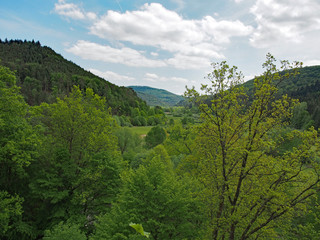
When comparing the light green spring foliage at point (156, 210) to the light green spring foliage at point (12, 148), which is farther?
the light green spring foliage at point (12, 148)

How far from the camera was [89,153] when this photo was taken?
19.5 m

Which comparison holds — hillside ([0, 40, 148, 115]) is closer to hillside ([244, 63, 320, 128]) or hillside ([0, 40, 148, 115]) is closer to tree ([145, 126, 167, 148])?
tree ([145, 126, 167, 148])

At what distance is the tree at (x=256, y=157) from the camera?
9.66m

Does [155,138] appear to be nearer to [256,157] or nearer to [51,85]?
[256,157]

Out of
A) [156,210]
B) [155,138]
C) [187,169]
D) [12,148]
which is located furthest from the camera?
[155,138]

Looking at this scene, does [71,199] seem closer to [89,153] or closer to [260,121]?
[89,153]

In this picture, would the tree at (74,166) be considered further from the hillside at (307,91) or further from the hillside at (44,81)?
the hillside at (44,81)

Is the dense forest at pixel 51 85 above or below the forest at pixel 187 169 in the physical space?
above

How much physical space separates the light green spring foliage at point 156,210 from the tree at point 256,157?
165 centimetres

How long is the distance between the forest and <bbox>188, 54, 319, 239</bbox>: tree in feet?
0.18

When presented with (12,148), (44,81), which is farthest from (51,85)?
(12,148)

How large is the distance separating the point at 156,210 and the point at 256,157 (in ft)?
21.5

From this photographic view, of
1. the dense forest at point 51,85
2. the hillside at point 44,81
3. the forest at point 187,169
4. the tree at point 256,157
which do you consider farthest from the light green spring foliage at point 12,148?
the hillside at point 44,81

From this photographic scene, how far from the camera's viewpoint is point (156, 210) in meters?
12.5
